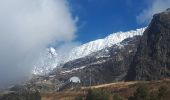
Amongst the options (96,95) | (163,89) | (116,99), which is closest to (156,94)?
(163,89)

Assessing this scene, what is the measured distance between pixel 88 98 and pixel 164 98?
Result: 3248cm

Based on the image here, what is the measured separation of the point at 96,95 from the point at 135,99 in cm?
1984

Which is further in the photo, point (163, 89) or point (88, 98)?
point (88, 98)

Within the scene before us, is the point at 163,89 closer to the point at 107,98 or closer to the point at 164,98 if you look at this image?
the point at 164,98

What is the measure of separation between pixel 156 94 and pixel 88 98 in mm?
33032

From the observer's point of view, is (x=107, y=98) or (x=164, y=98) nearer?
(x=164, y=98)

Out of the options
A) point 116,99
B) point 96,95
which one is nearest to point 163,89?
point 116,99

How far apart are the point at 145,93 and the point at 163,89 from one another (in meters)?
5.78

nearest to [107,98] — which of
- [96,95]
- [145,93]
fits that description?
[96,95]

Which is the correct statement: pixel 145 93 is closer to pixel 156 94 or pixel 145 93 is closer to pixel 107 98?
pixel 156 94

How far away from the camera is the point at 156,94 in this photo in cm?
14838

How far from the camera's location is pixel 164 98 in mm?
151875

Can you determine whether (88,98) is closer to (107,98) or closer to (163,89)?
(107,98)

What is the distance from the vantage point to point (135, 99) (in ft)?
500
